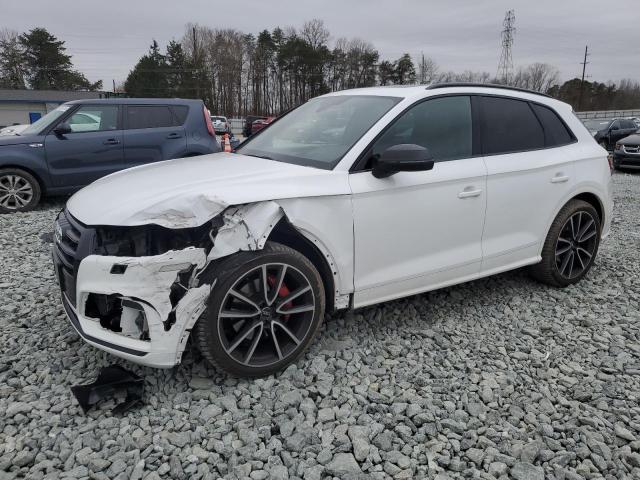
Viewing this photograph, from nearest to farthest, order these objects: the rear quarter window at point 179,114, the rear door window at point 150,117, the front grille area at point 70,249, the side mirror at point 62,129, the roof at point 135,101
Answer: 1. the front grille area at point 70,249
2. the side mirror at point 62,129
3. the roof at point 135,101
4. the rear door window at point 150,117
5. the rear quarter window at point 179,114

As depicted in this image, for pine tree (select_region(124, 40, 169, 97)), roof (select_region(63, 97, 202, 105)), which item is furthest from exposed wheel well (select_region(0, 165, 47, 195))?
pine tree (select_region(124, 40, 169, 97))

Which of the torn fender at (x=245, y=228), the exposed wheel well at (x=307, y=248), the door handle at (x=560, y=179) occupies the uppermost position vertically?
the door handle at (x=560, y=179)

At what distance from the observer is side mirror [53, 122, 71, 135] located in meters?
7.25

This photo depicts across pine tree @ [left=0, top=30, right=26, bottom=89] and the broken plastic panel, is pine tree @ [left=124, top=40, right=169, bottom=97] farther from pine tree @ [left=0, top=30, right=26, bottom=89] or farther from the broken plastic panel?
the broken plastic panel

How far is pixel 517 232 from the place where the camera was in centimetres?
366

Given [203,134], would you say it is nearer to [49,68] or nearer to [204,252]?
[204,252]

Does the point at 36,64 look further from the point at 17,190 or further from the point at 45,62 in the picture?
the point at 17,190

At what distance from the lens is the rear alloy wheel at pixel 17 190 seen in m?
7.02

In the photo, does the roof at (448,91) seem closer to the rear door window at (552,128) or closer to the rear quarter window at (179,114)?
the rear door window at (552,128)

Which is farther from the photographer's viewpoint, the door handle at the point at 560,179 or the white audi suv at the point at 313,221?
the door handle at the point at 560,179

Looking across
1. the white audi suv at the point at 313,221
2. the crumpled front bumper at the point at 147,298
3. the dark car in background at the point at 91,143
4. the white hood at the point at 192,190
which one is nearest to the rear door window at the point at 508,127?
the white audi suv at the point at 313,221

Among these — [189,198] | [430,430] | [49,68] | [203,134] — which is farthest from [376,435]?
[49,68]

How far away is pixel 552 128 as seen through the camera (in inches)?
156

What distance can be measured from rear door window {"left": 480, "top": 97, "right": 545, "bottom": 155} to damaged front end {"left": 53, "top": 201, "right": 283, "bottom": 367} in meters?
1.87
